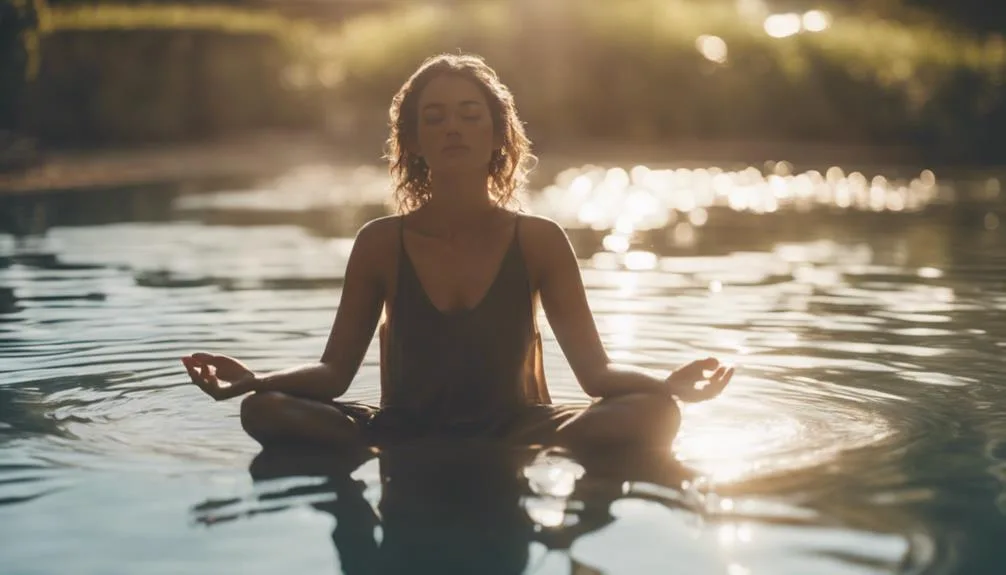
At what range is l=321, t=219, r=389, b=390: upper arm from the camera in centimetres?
554

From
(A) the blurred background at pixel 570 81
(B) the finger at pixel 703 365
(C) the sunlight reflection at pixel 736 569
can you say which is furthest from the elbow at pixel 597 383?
(A) the blurred background at pixel 570 81

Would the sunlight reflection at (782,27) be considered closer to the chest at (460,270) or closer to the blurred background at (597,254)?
the blurred background at (597,254)

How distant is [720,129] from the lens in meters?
28.0

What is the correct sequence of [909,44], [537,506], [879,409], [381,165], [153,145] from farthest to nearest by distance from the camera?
[909,44], [153,145], [381,165], [879,409], [537,506]

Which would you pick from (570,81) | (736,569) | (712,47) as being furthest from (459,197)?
(712,47)

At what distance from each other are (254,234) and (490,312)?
9.79 m

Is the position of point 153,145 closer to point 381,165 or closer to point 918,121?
point 381,165

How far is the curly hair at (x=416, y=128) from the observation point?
5.59m

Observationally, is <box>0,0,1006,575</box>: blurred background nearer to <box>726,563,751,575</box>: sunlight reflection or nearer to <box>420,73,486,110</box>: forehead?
<box>726,563,751,575</box>: sunlight reflection

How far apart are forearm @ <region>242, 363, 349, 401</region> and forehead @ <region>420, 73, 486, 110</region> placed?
951mm

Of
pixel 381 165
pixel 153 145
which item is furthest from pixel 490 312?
pixel 153 145

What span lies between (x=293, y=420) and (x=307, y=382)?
139 mm

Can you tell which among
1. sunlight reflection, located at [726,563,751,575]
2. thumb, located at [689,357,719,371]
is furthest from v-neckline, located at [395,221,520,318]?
sunlight reflection, located at [726,563,751,575]

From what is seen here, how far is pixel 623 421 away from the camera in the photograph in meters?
5.31
